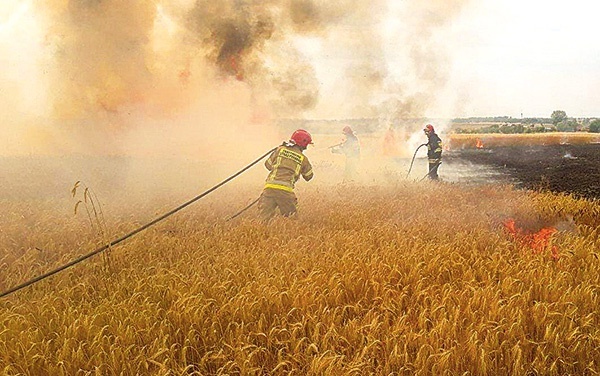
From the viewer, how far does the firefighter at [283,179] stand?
863 cm

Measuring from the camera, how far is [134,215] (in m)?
9.48

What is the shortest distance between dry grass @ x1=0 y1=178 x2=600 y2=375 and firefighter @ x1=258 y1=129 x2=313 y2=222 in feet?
2.14

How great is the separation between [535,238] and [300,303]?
15.5 ft

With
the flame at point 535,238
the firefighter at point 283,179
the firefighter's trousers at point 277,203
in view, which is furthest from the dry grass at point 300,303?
the firefighter at point 283,179

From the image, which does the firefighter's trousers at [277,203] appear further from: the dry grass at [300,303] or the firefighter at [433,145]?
the firefighter at [433,145]

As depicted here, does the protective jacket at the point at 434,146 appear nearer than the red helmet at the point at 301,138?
No

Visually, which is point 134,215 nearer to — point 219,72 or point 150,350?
point 150,350

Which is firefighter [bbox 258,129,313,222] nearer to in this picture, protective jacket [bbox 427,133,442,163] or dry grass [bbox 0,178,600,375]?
dry grass [bbox 0,178,600,375]

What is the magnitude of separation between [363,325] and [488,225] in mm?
5244

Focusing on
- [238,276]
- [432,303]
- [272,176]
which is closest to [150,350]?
[238,276]

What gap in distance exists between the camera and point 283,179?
8648mm

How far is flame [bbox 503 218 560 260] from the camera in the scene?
653 cm

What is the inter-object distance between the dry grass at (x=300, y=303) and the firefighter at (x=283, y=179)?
2.14 ft

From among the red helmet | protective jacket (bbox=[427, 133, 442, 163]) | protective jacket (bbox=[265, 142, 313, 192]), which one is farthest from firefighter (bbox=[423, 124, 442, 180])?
protective jacket (bbox=[265, 142, 313, 192])
